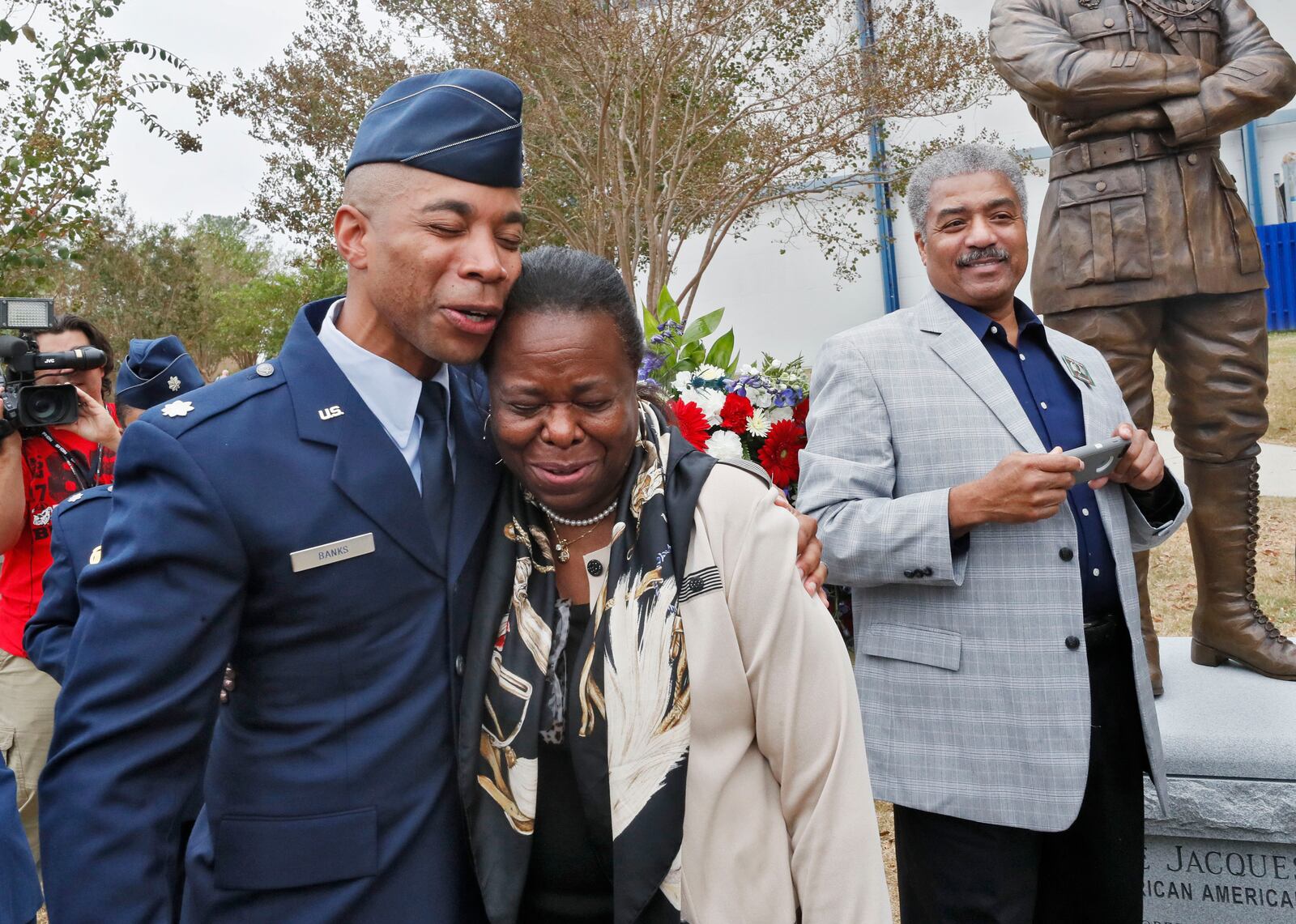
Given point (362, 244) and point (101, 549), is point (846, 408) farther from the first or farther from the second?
point (101, 549)

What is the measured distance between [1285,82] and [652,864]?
3341 millimetres

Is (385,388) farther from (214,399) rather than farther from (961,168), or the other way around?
(961,168)

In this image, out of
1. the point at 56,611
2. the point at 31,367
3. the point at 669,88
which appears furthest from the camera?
the point at 669,88

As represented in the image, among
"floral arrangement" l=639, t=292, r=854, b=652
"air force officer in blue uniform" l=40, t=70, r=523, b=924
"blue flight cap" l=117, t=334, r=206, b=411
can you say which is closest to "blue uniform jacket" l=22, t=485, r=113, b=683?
"blue flight cap" l=117, t=334, r=206, b=411

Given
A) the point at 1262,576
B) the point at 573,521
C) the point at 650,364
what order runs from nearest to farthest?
the point at 573,521
the point at 650,364
the point at 1262,576

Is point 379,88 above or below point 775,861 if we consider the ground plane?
above

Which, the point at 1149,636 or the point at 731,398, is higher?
the point at 731,398

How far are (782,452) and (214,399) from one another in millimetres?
3139

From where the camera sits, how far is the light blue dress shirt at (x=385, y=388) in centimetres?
173

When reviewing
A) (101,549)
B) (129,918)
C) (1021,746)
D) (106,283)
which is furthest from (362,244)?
(106,283)

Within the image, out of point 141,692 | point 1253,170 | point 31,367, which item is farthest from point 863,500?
point 1253,170

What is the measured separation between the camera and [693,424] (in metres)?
4.25

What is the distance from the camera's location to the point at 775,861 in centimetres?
167

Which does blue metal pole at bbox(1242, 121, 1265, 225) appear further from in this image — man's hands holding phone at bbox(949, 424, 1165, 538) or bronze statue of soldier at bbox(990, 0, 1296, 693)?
man's hands holding phone at bbox(949, 424, 1165, 538)
